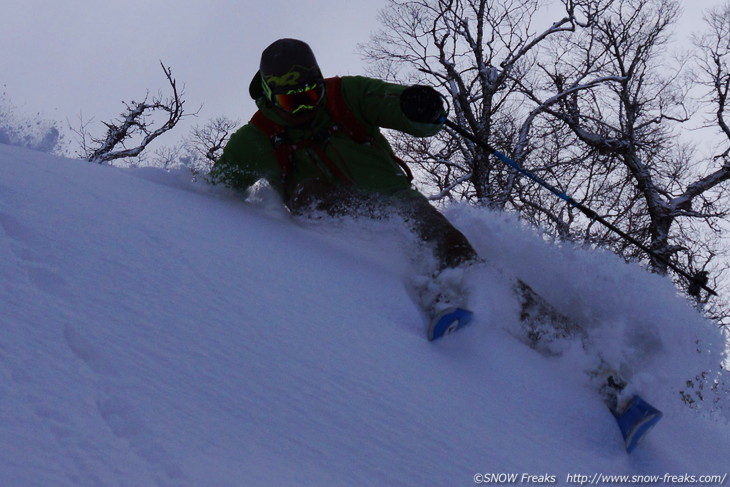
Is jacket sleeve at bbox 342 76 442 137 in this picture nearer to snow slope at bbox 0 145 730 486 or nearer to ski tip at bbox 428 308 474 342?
snow slope at bbox 0 145 730 486

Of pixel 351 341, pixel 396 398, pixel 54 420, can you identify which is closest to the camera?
pixel 54 420

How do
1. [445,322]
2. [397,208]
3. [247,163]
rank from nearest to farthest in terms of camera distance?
1. [445,322]
2. [397,208]
3. [247,163]

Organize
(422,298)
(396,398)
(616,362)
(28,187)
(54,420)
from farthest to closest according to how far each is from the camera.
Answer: (422,298) → (616,362) → (28,187) → (396,398) → (54,420)

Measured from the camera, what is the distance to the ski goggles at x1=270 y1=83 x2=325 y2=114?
3.23 meters

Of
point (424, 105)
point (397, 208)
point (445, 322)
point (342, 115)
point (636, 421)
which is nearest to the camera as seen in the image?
point (636, 421)

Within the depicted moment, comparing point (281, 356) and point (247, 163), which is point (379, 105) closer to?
point (247, 163)

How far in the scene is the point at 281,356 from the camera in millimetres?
1643

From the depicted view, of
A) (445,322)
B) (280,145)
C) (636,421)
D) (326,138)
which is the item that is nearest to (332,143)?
(326,138)

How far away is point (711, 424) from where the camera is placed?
2764mm

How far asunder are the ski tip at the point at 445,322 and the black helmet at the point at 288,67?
1.57 m

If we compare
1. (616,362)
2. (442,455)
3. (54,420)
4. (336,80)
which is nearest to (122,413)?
(54,420)

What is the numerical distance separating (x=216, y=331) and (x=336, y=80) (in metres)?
2.05

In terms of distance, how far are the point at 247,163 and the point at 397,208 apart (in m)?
0.95

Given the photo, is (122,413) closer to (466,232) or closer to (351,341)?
(351,341)
